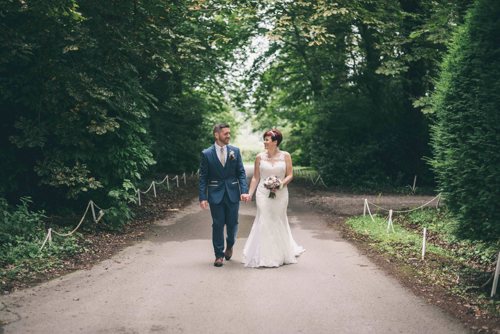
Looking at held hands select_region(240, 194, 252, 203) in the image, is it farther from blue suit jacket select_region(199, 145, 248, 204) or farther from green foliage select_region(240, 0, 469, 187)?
green foliage select_region(240, 0, 469, 187)

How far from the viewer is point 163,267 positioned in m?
8.40

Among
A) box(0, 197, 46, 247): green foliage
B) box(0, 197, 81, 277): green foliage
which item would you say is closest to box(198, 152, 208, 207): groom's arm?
box(0, 197, 81, 277): green foliage

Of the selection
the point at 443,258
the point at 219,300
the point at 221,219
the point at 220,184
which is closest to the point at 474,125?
the point at 443,258

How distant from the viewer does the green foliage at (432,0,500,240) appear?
691 centimetres

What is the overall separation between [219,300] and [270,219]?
2560mm

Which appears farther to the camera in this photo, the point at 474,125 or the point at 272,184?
the point at 272,184

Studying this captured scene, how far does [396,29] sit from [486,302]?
43.5 feet

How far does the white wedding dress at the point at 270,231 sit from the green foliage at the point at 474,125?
2840 mm

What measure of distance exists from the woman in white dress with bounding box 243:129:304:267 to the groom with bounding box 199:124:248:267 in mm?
400

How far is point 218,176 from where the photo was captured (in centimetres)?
843

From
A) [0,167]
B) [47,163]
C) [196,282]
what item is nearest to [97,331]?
[196,282]

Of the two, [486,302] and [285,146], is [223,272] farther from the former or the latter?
[285,146]

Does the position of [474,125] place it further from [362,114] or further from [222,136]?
[362,114]

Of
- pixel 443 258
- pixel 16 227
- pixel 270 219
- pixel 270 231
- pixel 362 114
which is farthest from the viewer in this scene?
pixel 362 114
